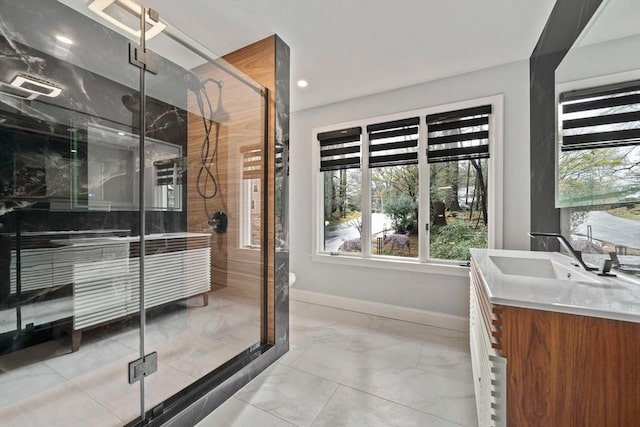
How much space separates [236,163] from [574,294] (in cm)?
215

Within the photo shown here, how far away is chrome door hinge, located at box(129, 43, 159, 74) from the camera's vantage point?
5.13 feet

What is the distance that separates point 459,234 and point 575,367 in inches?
74.7

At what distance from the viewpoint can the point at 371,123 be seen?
3.06 m

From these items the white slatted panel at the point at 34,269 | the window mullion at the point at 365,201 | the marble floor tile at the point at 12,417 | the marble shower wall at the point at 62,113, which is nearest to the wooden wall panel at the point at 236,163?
the marble shower wall at the point at 62,113

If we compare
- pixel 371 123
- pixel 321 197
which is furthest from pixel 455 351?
pixel 371 123

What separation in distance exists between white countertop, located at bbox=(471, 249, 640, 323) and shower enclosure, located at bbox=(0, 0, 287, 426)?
1542 mm

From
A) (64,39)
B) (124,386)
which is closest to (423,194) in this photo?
(124,386)

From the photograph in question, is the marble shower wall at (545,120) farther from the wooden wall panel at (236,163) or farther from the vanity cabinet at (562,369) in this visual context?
the wooden wall panel at (236,163)

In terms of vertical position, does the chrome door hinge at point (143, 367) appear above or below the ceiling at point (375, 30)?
below

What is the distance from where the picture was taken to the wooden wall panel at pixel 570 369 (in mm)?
844

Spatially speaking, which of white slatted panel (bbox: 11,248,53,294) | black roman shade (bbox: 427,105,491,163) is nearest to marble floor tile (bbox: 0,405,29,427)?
white slatted panel (bbox: 11,248,53,294)

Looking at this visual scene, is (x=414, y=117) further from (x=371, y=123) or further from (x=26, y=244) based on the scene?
(x=26, y=244)

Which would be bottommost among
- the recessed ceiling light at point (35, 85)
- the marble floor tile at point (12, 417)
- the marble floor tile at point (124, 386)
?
the marble floor tile at point (12, 417)

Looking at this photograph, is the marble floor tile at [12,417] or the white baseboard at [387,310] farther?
the white baseboard at [387,310]
